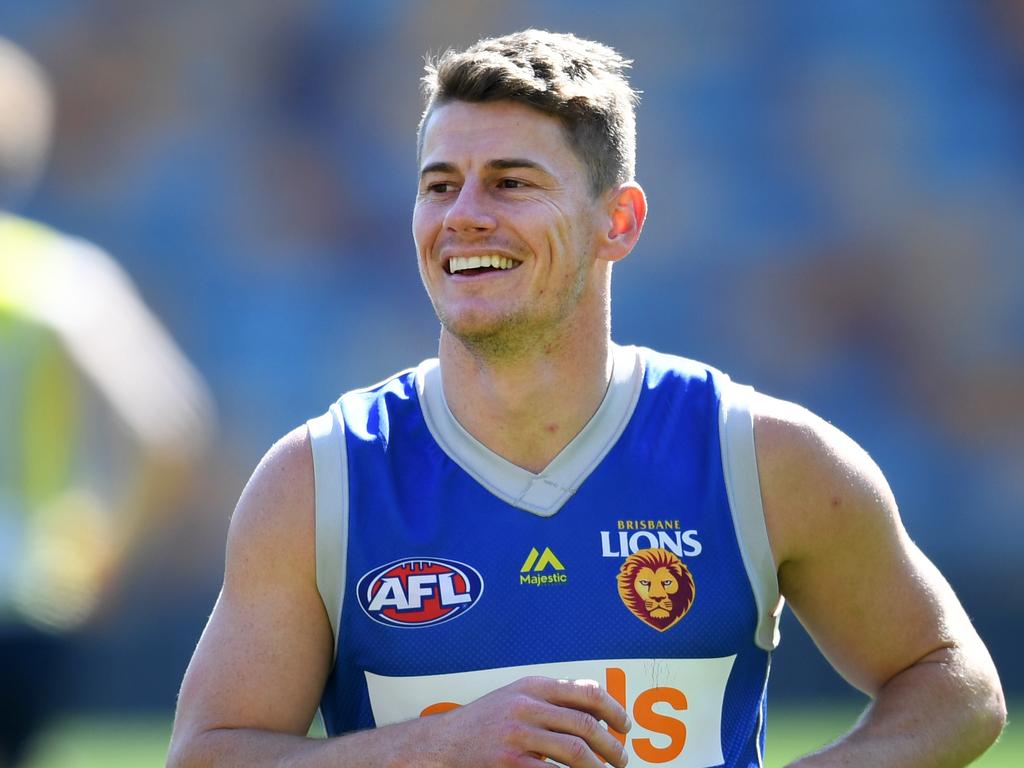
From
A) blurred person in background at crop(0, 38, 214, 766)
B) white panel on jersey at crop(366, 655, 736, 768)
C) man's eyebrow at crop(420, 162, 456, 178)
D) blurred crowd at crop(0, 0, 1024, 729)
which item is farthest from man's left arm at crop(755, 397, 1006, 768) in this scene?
blurred crowd at crop(0, 0, 1024, 729)

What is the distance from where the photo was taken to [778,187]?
32.4 ft

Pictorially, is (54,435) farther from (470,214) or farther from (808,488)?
(808,488)

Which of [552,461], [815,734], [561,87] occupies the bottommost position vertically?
[815,734]

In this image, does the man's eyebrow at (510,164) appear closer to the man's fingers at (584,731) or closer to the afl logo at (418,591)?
the afl logo at (418,591)

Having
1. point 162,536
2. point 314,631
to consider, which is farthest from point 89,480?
point 162,536

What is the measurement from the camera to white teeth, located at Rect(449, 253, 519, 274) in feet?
10.0

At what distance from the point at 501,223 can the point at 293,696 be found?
950mm

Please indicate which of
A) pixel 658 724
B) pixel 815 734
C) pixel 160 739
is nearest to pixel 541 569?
pixel 658 724

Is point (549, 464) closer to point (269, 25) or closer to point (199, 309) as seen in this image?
point (199, 309)

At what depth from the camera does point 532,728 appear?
8.42 feet

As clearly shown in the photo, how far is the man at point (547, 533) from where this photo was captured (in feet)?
9.55

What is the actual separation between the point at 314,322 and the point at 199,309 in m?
0.68

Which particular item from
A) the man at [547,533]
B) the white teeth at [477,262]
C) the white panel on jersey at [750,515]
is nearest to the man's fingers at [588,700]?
the man at [547,533]

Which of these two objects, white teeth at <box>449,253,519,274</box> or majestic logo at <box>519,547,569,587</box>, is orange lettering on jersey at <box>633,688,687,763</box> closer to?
majestic logo at <box>519,547,569,587</box>
